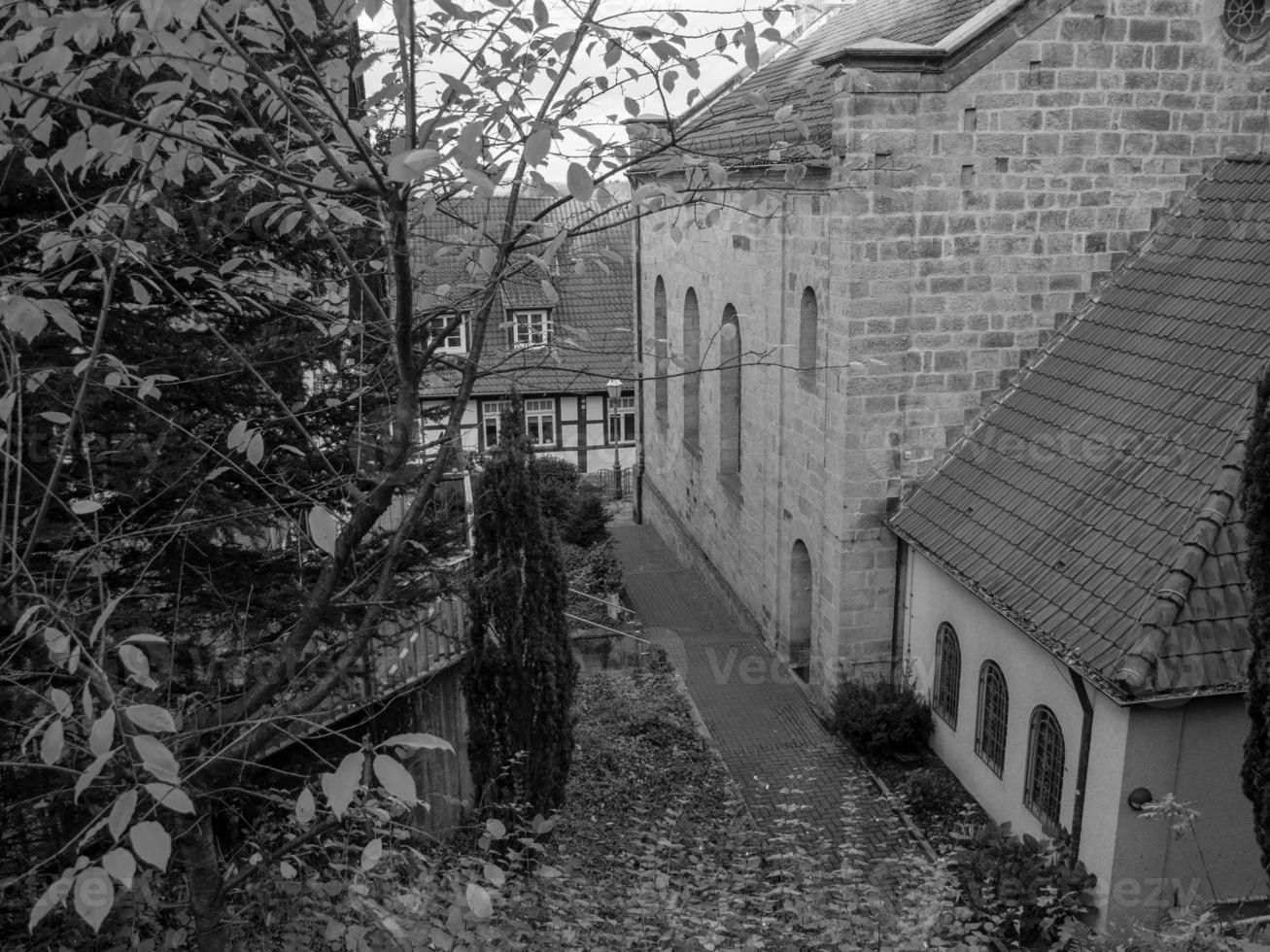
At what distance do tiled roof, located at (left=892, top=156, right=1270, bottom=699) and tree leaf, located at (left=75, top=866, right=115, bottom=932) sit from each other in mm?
6972

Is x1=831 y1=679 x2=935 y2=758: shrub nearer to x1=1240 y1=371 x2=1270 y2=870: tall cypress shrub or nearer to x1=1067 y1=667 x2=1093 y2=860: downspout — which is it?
x1=1067 y1=667 x2=1093 y2=860: downspout

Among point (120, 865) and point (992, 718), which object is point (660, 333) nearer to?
point (992, 718)

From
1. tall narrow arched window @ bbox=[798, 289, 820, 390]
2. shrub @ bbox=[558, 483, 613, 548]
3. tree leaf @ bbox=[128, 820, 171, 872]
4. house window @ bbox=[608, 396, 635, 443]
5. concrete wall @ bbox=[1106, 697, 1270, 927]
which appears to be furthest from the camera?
house window @ bbox=[608, 396, 635, 443]

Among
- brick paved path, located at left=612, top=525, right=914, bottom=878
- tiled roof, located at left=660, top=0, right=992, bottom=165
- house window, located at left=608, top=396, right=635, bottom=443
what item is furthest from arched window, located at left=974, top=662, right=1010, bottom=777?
house window, located at left=608, top=396, right=635, bottom=443

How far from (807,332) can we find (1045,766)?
571 centimetres

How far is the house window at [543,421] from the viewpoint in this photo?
95.5ft

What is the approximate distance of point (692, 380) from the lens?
Answer: 19172mm

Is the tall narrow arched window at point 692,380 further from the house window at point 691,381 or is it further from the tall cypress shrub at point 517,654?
the tall cypress shrub at point 517,654

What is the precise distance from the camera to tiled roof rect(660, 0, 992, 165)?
11664mm

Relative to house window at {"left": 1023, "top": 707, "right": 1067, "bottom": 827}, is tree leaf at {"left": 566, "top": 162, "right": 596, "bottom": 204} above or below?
above

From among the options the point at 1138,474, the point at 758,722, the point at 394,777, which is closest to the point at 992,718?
the point at 1138,474

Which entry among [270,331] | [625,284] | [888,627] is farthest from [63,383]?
[625,284]

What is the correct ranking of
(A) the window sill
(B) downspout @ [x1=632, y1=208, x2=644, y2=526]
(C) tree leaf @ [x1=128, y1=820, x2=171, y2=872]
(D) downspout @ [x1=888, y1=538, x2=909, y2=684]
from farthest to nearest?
(B) downspout @ [x1=632, y1=208, x2=644, y2=526] < (A) the window sill < (D) downspout @ [x1=888, y1=538, x2=909, y2=684] < (C) tree leaf @ [x1=128, y1=820, x2=171, y2=872]

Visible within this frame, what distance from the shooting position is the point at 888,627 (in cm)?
1235
